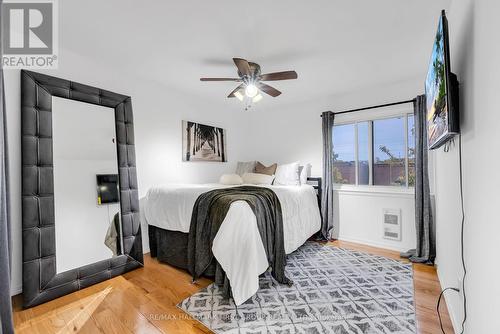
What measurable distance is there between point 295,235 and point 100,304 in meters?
1.99

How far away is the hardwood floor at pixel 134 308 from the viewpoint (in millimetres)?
1644

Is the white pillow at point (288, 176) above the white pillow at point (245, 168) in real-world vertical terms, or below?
below

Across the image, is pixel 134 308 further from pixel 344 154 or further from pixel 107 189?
pixel 344 154

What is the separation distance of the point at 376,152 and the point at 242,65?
8.13 feet

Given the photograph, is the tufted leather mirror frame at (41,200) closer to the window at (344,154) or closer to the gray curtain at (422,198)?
the window at (344,154)

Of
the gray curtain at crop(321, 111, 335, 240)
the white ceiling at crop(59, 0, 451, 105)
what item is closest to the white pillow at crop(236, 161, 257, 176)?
the gray curtain at crop(321, 111, 335, 240)

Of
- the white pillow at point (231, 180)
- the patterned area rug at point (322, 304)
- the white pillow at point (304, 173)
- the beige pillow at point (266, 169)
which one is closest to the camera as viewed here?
the patterned area rug at point (322, 304)

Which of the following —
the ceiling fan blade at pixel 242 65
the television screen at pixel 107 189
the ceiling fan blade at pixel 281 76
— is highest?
the ceiling fan blade at pixel 242 65

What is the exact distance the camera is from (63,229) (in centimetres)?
218

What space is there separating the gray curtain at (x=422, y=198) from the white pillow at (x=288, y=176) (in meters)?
1.55

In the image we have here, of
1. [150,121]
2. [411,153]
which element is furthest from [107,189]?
[411,153]

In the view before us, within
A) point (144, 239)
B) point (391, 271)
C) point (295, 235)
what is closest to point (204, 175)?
point (144, 239)

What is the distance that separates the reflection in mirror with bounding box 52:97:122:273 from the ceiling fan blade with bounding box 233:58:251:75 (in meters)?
1.59

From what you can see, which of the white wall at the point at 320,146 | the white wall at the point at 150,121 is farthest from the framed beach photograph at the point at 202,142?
the white wall at the point at 320,146
